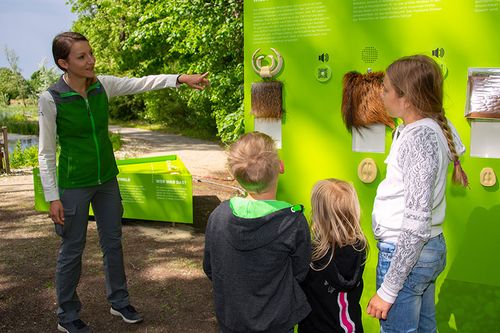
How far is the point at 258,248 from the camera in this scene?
1.71m

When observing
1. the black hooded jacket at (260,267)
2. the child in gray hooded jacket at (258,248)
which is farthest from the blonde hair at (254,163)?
the black hooded jacket at (260,267)

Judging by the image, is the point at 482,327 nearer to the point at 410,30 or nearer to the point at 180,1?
the point at 410,30

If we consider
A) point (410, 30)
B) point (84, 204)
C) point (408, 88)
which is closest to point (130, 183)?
point (84, 204)

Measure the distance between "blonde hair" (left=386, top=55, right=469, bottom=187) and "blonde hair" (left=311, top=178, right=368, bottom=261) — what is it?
406 mm

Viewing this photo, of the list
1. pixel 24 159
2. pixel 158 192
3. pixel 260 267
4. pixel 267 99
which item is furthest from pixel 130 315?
pixel 24 159

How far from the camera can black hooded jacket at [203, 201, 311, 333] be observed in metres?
1.70

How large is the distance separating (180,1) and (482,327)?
6806mm

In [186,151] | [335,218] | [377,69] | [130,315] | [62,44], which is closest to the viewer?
[335,218]

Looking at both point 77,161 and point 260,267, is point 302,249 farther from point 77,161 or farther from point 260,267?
point 77,161

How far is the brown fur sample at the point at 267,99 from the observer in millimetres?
2672

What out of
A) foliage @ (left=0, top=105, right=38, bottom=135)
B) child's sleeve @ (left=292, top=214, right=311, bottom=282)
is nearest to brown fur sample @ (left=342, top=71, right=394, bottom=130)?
child's sleeve @ (left=292, top=214, right=311, bottom=282)

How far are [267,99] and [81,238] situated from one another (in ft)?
4.36

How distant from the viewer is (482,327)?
240cm

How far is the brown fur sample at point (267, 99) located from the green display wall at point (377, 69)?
0.05 m
